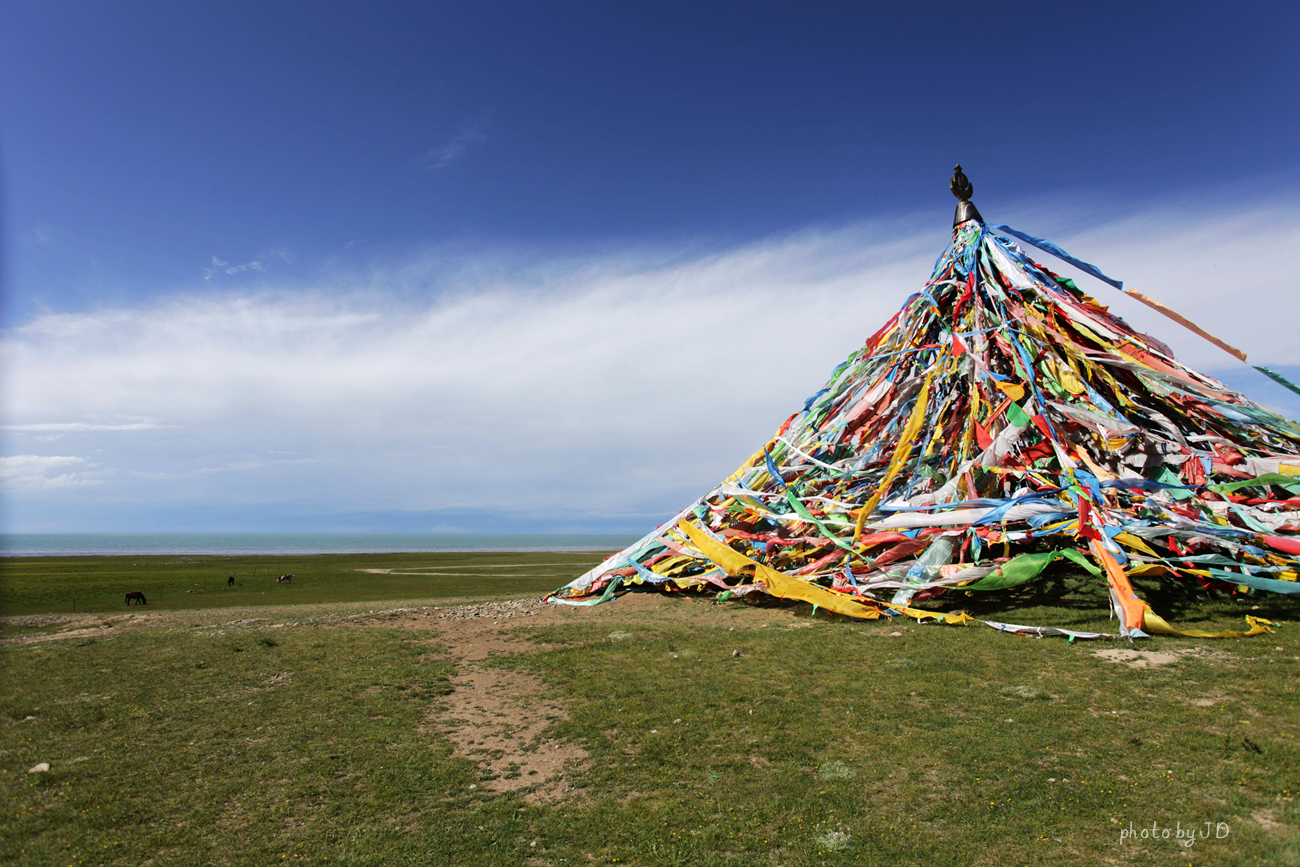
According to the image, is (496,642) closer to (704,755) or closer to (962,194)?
(704,755)

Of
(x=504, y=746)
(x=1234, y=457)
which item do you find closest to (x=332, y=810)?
(x=504, y=746)

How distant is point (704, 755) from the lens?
7316 mm

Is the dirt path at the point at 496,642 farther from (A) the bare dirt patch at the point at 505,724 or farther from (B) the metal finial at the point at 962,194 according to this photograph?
(B) the metal finial at the point at 962,194

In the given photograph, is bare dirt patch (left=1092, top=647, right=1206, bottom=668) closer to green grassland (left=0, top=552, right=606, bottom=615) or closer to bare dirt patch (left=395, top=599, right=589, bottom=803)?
bare dirt patch (left=395, top=599, right=589, bottom=803)

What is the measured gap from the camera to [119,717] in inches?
341

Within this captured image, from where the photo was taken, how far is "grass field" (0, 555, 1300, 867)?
549 centimetres

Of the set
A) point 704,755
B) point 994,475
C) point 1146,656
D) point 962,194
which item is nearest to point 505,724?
point 704,755

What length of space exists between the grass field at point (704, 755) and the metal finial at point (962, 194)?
12.8m

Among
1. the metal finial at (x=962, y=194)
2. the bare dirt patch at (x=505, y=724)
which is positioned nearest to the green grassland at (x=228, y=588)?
the bare dirt patch at (x=505, y=724)

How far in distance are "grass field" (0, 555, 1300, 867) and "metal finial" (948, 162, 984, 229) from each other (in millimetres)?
12772

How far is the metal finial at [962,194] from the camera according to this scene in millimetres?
19967

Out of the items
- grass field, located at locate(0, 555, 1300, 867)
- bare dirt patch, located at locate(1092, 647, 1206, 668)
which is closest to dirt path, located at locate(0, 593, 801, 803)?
grass field, located at locate(0, 555, 1300, 867)

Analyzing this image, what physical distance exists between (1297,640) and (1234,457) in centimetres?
487

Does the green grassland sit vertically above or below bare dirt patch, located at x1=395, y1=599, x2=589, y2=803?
below
